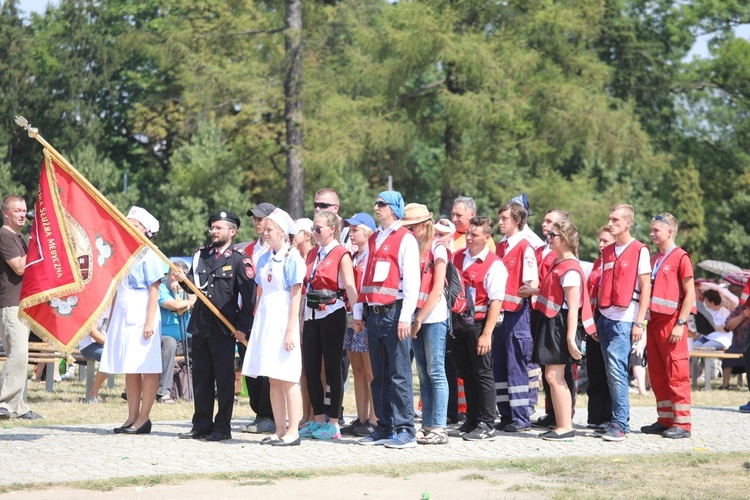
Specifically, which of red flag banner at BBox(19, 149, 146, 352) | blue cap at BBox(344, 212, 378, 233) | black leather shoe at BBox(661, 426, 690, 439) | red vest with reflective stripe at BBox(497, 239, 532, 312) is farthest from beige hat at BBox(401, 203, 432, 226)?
black leather shoe at BBox(661, 426, 690, 439)

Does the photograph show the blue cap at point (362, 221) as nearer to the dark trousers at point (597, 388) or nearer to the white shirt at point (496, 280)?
the white shirt at point (496, 280)

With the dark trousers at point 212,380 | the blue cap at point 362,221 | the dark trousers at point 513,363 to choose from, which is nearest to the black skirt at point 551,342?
the dark trousers at point 513,363

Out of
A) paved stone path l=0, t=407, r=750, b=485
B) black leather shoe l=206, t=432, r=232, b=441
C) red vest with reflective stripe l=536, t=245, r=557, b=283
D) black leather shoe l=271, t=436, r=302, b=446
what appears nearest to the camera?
paved stone path l=0, t=407, r=750, b=485

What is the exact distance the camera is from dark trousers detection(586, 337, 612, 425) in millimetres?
10195

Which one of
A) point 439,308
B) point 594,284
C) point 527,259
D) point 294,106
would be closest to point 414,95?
point 294,106

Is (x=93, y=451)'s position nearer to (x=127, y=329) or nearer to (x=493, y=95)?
(x=127, y=329)

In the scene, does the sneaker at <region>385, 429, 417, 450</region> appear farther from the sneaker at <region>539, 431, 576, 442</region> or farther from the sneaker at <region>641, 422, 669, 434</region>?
the sneaker at <region>641, 422, 669, 434</region>

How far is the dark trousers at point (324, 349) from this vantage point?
31.0 feet

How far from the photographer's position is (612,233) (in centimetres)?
970

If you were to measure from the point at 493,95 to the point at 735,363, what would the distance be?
10.5 meters

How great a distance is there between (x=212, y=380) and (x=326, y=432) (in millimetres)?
1098

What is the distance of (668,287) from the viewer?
388 inches

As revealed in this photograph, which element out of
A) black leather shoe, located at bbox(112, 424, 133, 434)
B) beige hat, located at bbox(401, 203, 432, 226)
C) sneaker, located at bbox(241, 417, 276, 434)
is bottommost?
black leather shoe, located at bbox(112, 424, 133, 434)

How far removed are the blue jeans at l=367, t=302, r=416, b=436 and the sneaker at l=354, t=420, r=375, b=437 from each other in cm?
74
